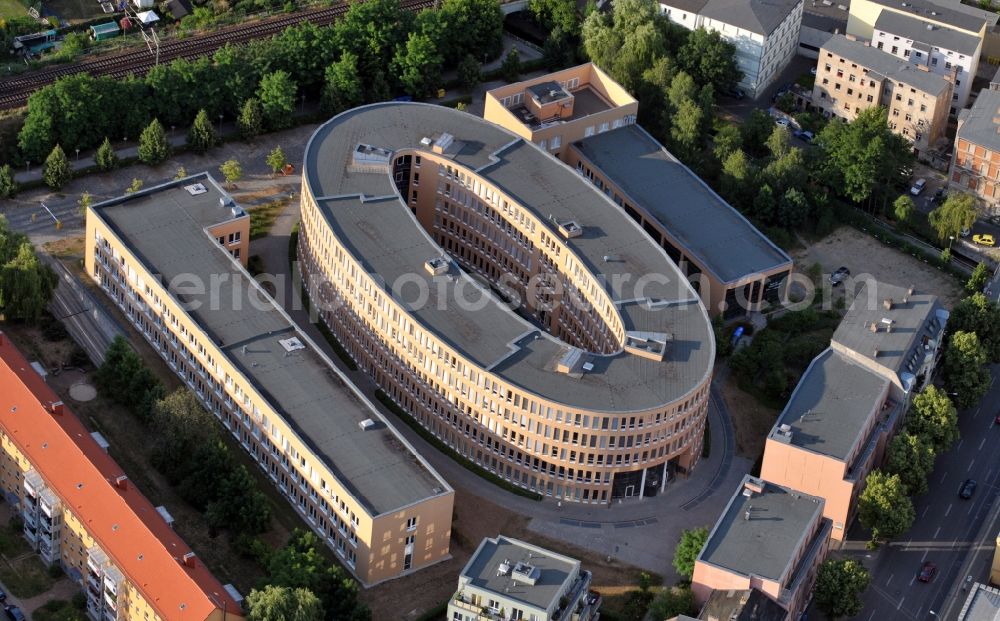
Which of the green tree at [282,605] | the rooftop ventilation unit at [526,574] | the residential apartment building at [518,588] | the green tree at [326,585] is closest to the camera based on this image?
the green tree at [282,605]

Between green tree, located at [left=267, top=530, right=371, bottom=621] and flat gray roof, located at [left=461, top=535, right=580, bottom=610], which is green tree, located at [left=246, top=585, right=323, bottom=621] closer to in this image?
green tree, located at [left=267, top=530, right=371, bottom=621]

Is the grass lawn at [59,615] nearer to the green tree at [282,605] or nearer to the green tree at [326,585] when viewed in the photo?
the green tree at [282,605]

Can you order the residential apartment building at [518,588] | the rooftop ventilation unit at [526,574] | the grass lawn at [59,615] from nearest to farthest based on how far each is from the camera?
the residential apartment building at [518,588], the rooftop ventilation unit at [526,574], the grass lawn at [59,615]

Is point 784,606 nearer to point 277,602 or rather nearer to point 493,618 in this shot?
point 493,618

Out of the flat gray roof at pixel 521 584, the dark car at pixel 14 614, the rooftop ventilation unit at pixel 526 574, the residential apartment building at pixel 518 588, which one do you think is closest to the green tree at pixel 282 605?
the residential apartment building at pixel 518 588

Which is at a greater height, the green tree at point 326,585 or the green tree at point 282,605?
the green tree at point 282,605

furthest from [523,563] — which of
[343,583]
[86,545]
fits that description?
[86,545]

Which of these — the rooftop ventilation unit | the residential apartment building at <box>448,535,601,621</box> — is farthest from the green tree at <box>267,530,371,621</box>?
the rooftop ventilation unit
